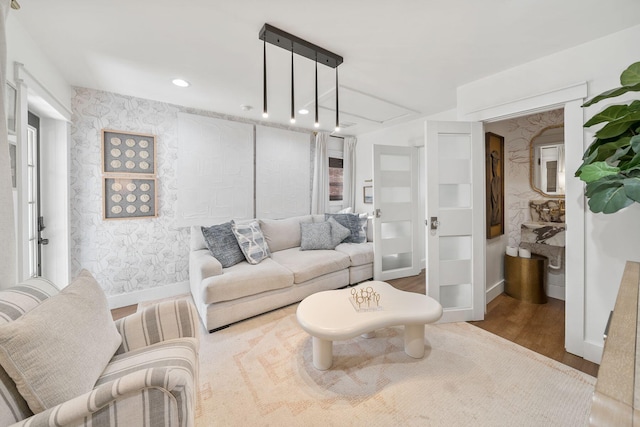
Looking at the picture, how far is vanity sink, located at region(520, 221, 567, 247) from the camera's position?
2.76m

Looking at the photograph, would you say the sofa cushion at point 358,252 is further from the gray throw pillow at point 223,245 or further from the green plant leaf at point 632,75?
the green plant leaf at point 632,75

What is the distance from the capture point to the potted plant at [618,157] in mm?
1263

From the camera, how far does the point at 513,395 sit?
5.19 ft

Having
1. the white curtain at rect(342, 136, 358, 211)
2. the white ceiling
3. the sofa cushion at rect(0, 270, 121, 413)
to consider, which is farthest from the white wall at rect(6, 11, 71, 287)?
the white curtain at rect(342, 136, 358, 211)

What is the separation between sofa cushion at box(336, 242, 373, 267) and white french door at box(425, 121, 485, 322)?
1102 millimetres

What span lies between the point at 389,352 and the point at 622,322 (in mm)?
1472

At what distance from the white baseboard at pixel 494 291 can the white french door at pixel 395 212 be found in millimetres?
1083

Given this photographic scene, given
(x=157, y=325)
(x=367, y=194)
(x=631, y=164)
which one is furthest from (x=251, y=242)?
(x=631, y=164)

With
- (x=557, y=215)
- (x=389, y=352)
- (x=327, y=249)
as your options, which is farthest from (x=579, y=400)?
(x=327, y=249)

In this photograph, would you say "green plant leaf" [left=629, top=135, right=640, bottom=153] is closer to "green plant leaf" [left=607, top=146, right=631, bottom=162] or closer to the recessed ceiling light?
"green plant leaf" [left=607, top=146, right=631, bottom=162]

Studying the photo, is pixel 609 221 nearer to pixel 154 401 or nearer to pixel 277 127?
pixel 154 401

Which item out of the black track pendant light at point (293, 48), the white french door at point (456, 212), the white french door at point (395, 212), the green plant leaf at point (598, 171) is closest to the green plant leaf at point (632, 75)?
the green plant leaf at point (598, 171)

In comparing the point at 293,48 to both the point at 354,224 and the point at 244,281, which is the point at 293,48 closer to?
the point at 244,281

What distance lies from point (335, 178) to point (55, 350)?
426 centimetres
